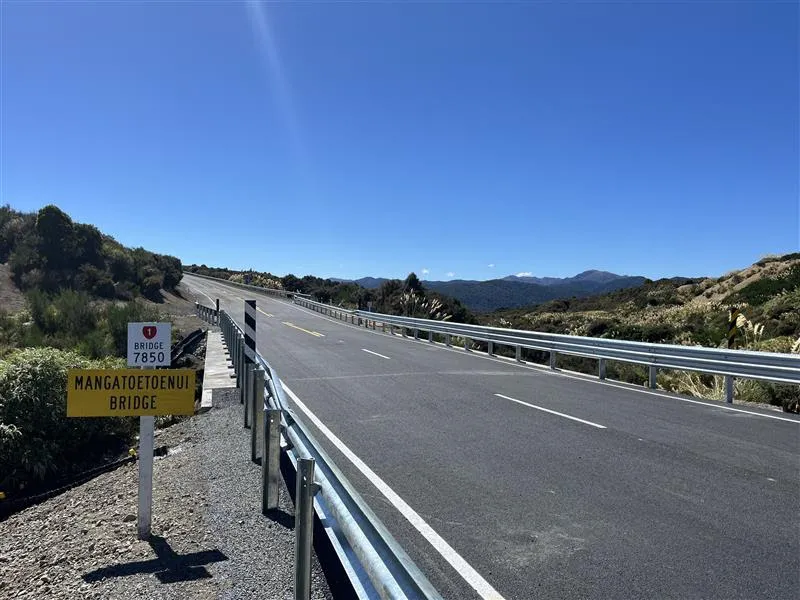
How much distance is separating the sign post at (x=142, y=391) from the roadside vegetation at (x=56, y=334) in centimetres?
441

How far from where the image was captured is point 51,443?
8734 millimetres

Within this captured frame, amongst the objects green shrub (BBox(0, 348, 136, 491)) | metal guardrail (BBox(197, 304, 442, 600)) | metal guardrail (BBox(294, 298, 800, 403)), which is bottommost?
green shrub (BBox(0, 348, 136, 491))

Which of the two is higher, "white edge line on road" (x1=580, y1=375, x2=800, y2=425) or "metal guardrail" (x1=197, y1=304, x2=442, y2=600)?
"metal guardrail" (x1=197, y1=304, x2=442, y2=600)

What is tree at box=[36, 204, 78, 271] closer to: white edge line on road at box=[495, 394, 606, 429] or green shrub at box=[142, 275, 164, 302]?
green shrub at box=[142, 275, 164, 302]

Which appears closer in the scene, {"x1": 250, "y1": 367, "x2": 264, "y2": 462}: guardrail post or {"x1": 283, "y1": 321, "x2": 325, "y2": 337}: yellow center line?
{"x1": 250, "y1": 367, "x2": 264, "y2": 462}: guardrail post

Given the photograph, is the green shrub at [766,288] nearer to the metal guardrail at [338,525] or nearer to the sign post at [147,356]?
the metal guardrail at [338,525]

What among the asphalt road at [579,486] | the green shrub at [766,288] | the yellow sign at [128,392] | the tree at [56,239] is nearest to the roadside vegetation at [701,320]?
the green shrub at [766,288]

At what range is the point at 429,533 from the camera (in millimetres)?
4789

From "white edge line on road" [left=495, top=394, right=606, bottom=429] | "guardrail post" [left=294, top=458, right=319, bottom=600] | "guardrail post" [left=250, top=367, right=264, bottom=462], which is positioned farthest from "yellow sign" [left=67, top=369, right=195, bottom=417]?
"white edge line on road" [left=495, top=394, right=606, bottom=429]

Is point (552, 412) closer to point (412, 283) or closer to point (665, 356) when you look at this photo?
point (665, 356)

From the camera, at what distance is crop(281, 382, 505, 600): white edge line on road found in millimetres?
3912

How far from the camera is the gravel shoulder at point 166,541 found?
407 centimetres

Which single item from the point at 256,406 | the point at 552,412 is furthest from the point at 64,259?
the point at 552,412

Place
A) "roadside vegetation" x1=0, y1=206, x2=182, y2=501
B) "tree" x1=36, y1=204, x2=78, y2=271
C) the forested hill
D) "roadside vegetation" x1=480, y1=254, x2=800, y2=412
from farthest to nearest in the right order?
"tree" x1=36, y1=204, x2=78, y2=271, the forested hill, "roadside vegetation" x1=480, y1=254, x2=800, y2=412, "roadside vegetation" x1=0, y1=206, x2=182, y2=501
